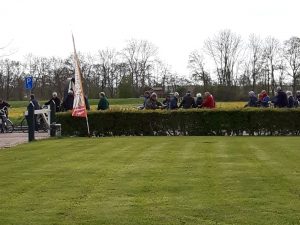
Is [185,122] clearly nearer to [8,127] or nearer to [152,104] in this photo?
[152,104]

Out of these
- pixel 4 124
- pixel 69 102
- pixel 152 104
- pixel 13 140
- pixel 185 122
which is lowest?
pixel 13 140

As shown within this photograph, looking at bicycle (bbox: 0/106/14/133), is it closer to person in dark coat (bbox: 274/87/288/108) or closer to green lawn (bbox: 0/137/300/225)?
person in dark coat (bbox: 274/87/288/108)

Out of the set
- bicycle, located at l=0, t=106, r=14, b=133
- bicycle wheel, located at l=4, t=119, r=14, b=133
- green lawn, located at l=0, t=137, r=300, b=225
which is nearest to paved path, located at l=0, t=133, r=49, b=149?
bicycle, located at l=0, t=106, r=14, b=133

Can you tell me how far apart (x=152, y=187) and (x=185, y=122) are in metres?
13.8

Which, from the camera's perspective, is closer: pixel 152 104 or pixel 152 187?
pixel 152 187

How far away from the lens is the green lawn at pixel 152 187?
271 inches

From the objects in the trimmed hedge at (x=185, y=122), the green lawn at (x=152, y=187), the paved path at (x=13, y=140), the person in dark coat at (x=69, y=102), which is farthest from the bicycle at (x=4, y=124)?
the green lawn at (x=152, y=187)

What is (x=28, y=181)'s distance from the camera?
971 centimetres

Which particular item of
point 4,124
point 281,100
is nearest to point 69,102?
point 4,124

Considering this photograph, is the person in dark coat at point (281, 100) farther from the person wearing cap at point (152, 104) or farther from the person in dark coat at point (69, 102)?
the person in dark coat at point (69, 102)

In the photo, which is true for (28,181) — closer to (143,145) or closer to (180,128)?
(143,145)

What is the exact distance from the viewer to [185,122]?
74.1 feet

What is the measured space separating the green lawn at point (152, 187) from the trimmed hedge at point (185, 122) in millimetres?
7764

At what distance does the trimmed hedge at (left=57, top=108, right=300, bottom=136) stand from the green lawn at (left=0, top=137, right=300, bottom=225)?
7764mm
